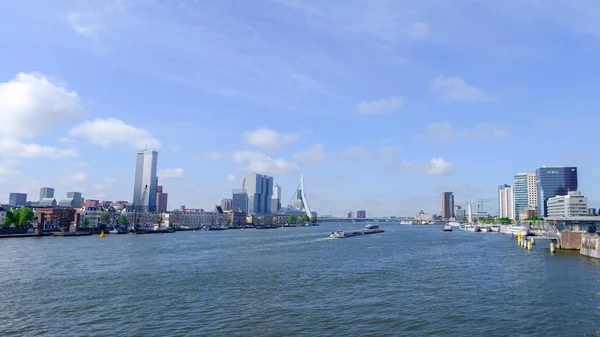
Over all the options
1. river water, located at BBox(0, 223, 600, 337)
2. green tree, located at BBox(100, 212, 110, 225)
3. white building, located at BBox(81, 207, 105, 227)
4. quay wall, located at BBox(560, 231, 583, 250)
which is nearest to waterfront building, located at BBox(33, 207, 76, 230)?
white building, located at BBox(81, 207, 105, 227)

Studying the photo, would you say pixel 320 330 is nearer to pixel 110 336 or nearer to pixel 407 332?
pixel 407 332

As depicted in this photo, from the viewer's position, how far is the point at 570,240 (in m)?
72.4

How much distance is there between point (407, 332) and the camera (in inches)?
934

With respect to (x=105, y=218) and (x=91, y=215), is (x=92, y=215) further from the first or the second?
(x=105, y=218)

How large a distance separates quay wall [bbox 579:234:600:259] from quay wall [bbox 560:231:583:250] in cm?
499

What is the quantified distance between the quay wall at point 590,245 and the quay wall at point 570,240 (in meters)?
4.99

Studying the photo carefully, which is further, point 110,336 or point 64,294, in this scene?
point 64,294

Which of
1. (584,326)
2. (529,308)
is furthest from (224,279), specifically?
(584,326)

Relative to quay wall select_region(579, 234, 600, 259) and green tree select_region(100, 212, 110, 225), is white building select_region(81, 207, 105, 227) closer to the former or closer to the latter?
green tree select_region(100, 212, 110, 225)

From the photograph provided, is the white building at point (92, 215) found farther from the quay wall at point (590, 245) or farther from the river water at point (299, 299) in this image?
the quay wall at point (590, 245)

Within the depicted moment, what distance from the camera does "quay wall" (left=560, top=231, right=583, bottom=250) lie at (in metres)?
70.9

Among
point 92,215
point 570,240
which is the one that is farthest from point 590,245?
point 92,215

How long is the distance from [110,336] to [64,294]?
14193mm

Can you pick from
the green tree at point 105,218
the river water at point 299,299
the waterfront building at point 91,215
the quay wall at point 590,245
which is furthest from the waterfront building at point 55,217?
the quay wall at point 590,245
